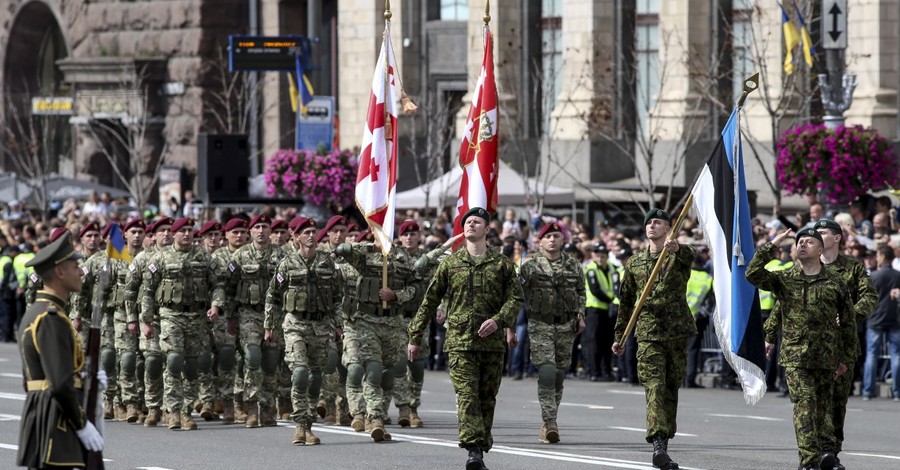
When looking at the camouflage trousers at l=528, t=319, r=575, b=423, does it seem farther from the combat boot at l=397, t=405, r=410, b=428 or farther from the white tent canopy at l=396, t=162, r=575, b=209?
the white tent canopy at l=396, t=162, r=575, b=209

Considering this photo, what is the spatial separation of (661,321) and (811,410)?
1.26 metres

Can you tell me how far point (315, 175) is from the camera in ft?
101

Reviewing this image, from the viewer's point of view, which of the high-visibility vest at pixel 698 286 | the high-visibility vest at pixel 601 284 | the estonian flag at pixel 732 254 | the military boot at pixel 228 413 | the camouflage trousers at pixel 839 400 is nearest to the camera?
the camouflage trousers at pixel 839 400

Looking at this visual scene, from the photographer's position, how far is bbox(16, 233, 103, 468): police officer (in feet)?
29.6

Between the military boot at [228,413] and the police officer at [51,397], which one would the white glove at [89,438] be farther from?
the military boot at [228,413]

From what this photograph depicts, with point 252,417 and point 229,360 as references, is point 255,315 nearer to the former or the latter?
point 229,360

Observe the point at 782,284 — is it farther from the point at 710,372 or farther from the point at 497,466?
the point at 710,372

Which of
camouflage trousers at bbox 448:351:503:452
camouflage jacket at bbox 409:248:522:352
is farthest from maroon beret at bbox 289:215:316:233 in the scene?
camouflage trousers at bbox 448:351:503:452

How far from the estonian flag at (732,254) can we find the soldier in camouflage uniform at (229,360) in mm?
4803

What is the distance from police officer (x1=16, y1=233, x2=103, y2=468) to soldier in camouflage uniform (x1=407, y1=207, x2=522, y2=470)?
4556mm

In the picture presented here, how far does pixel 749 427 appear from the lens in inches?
675

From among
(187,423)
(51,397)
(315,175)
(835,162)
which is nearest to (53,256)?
(51,397)

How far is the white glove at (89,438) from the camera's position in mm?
9094

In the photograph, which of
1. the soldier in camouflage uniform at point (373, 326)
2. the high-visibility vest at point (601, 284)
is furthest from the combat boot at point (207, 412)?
the high-visibility vest at point (601, 284)
